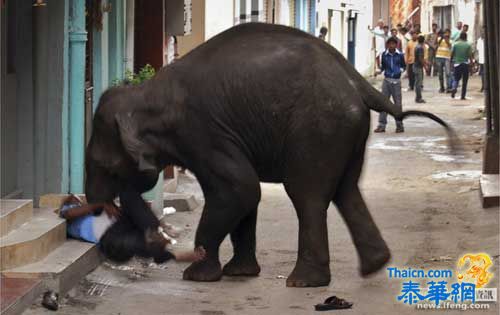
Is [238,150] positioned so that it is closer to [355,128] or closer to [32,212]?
[355,128]

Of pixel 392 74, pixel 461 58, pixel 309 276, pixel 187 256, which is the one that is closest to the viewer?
pixel 187 256

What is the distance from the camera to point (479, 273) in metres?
8.82

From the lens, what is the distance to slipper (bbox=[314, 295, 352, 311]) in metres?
8.08

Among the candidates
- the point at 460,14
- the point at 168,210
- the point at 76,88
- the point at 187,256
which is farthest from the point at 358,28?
the point at 187,256

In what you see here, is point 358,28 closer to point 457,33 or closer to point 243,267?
point 457,33

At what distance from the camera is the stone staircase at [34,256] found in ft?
25.7

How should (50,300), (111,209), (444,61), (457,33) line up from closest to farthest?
1. (50,300)
2. (111,209)
3. (444,61)
4. (457,33)

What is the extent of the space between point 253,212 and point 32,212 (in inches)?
63.3

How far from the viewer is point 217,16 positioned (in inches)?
782

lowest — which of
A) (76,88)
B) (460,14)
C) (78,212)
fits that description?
(78,212)

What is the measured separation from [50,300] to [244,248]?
186cm

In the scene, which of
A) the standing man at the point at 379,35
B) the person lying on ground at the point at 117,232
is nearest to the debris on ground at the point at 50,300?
the person lying on ground at the point at 117,232

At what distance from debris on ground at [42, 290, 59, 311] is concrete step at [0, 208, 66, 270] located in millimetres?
305

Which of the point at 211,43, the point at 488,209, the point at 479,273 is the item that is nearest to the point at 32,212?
the point at 211,43
